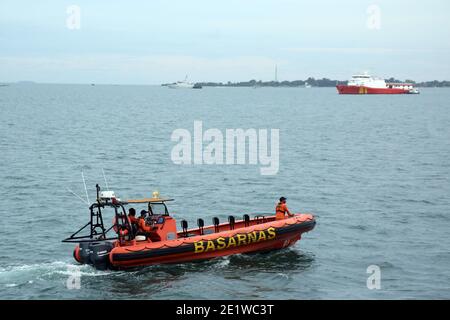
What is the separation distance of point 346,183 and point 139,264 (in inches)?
833

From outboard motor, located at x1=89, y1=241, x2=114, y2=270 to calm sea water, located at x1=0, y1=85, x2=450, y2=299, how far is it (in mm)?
270

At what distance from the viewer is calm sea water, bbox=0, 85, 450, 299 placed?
73.5 feet

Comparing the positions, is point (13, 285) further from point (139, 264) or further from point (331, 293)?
point (331, 293)

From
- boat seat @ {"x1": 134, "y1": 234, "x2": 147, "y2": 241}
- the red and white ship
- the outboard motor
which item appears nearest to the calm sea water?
the outboard motor

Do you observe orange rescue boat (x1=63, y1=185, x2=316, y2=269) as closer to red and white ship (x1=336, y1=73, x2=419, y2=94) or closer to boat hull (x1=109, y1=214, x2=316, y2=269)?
boat hull (x1=109, y1=214, x2=316, y2=269)

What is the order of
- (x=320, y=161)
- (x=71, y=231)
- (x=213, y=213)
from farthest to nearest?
(x=320, y=161), (x=213, y=213), (x=71, y=231)

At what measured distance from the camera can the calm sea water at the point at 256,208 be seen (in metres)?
22.4

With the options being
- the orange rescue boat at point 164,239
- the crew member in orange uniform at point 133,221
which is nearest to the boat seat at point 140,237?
the orange rescue boat at point 164,239

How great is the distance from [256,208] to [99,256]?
1241 cm

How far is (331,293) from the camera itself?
21.7 m

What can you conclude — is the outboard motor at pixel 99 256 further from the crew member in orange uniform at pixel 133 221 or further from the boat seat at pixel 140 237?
the crew member in orange uniform at pixel 133 221

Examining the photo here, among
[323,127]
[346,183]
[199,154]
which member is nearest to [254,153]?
[199,154]

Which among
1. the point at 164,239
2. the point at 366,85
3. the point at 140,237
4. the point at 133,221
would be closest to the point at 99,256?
the point at 140,237

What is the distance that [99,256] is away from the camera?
2330cm
